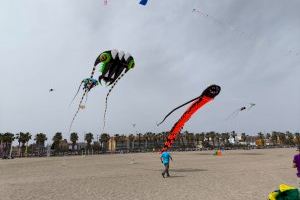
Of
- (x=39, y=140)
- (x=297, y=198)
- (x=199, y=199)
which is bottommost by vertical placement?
(x=199, y=199)

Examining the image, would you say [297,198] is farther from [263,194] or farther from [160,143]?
[160,143]

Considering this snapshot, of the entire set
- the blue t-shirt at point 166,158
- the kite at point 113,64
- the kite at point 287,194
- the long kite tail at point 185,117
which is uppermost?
the kite at point 113,64

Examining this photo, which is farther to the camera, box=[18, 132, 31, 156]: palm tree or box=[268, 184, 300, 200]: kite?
box=[18, 132, 31, 156]: palm tree

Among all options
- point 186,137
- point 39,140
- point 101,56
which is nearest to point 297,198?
point 101,56

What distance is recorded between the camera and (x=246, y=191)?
38.4 feet

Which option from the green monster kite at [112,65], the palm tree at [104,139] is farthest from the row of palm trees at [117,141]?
the green monster kite at [112,65]

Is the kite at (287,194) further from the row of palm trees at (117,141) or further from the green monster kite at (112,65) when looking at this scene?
→ the row of palm trees at (117,141)

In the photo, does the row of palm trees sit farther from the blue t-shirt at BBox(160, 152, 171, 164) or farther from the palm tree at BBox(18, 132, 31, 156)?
the blue t-shirt at BBox(160, 152, 171, 164)

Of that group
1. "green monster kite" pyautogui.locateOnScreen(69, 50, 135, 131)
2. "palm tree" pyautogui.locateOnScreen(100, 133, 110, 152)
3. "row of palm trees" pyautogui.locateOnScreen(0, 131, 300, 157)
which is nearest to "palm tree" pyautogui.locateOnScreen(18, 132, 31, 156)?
"row of palm trees" pyautogui.locateOnScreen(0, 131, 300, 157)

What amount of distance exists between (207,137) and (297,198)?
197 metres

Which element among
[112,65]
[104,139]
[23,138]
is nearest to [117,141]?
[104,139]

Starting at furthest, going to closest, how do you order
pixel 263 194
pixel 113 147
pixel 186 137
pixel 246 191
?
pixel 186 137
pixel 113 147
pixel 246 191
pixel 263 194

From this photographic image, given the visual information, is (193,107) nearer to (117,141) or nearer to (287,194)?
(287,194)

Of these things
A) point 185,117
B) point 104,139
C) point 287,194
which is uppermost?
point 104,139
